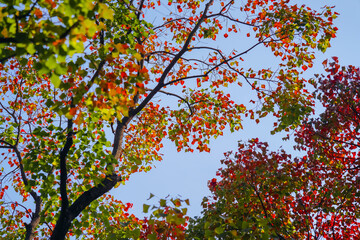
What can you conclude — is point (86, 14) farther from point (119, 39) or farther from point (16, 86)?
point (16, 86)

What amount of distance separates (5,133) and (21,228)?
6425mm

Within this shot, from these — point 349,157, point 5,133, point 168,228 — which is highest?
point 5,133

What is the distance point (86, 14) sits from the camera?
132 inches

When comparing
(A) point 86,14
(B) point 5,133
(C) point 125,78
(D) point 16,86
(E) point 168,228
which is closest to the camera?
(A) point 86,14

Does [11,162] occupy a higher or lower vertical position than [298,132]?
higher

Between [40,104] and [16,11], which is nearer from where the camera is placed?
[16,11]

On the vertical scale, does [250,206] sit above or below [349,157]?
below

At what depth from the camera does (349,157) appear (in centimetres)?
909

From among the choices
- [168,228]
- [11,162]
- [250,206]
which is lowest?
[168,228]

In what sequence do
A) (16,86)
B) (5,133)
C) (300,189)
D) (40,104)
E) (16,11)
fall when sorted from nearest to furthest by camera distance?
(16,11) < (300,189) < (5,133) < (16,86) < (40,104)

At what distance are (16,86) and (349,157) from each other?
12.8 m

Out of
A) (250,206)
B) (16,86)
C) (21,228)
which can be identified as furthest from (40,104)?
(250,206)

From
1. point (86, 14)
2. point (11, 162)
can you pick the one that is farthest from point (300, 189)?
point (11, 162)

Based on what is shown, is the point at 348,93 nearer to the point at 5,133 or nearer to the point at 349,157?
the point at 349,157
